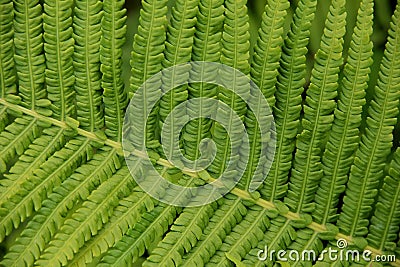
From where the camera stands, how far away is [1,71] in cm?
106

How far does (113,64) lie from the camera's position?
1025 millimetres

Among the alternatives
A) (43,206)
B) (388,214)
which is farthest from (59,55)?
(388,214)

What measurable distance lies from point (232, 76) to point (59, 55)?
31cm

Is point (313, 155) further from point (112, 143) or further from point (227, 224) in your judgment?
point (112, 143)

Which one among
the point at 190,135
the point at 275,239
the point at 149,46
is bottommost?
the point at 275,239

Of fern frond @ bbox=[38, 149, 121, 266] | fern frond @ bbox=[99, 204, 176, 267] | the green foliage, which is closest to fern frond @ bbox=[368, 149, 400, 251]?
the green foliage

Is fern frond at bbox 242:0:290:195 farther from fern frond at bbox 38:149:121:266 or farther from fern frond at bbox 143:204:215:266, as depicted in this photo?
fern frond at bbox 38:149:121:266

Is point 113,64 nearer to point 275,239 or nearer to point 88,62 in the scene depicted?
point 88,62

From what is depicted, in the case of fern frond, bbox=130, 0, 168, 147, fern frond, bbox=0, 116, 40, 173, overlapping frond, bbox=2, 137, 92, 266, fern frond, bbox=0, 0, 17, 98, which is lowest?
overlapping frond, bbox=2, 137, 92, 266

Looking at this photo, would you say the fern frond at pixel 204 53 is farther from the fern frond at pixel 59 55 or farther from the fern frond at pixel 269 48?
the fern frond at pixel 59 55

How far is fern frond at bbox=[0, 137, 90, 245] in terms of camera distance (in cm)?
99

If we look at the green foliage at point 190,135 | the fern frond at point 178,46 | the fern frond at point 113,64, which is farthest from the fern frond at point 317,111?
the fern frond at point 113,64

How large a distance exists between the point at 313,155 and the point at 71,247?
1.47ft

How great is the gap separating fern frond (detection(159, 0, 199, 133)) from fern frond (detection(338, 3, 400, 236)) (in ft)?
1.07
